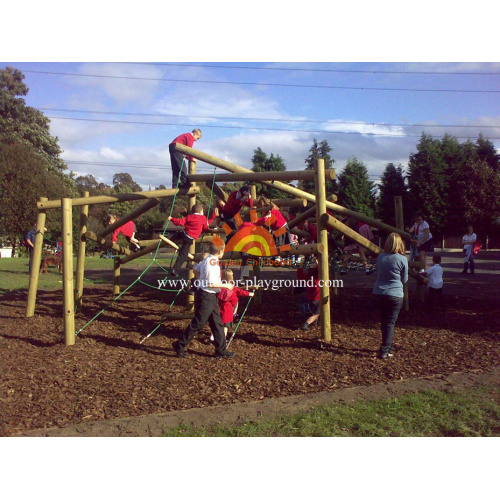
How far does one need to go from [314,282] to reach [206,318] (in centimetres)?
253

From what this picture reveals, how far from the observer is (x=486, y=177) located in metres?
33.5

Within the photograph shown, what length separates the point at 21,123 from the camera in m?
36.6

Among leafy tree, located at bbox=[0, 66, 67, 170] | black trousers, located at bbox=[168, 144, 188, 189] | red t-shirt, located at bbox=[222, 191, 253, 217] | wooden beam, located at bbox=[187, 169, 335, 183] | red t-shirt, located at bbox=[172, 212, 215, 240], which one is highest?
leafy tree, located at bbox=[0, 66, 67, 170]

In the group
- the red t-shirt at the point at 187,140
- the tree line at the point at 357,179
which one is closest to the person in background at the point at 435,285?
the red t-shirt at the point at 187,140

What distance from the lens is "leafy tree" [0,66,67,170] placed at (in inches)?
1245

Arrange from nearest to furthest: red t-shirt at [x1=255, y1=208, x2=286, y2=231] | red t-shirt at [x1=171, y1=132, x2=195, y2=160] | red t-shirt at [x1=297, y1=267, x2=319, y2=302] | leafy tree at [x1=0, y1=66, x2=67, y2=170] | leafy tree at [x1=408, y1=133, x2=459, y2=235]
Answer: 1. red t-shirt at [x1=255, y1=208, x2=286, y2=231]
2. red t-shirt at [x1=297, y1=267, x2=319, y2=302]
3. red t-shirt at [x1=171, y1=132, x2=195, y2=160]
4. leafy tree at [x1=0, y1=66, x2=67, y2=170]
5. leafy tree at [x1=408, y1=133, x2=459, y2=235]

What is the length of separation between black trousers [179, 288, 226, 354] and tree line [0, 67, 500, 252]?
24139 mm

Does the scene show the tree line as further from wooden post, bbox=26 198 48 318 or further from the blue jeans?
the blue jeans

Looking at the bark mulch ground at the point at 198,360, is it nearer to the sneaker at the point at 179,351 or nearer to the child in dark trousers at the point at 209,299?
the sneaker at the point at 179,351

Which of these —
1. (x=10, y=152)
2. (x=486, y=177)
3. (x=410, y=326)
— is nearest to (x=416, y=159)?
(x=486, y=177)

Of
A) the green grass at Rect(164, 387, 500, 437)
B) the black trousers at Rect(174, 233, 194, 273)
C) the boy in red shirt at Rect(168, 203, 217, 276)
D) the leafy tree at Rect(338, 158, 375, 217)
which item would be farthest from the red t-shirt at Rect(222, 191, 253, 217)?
the leafy tree at Rect(338, 158, 375, 217)

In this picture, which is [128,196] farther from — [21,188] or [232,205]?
[21,188]

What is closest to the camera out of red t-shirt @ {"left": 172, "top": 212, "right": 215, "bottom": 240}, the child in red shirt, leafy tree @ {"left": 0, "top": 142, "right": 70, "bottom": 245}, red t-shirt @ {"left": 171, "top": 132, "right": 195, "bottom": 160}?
the child in red shirt

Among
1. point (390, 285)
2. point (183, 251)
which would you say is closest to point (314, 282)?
point (390, 285)
